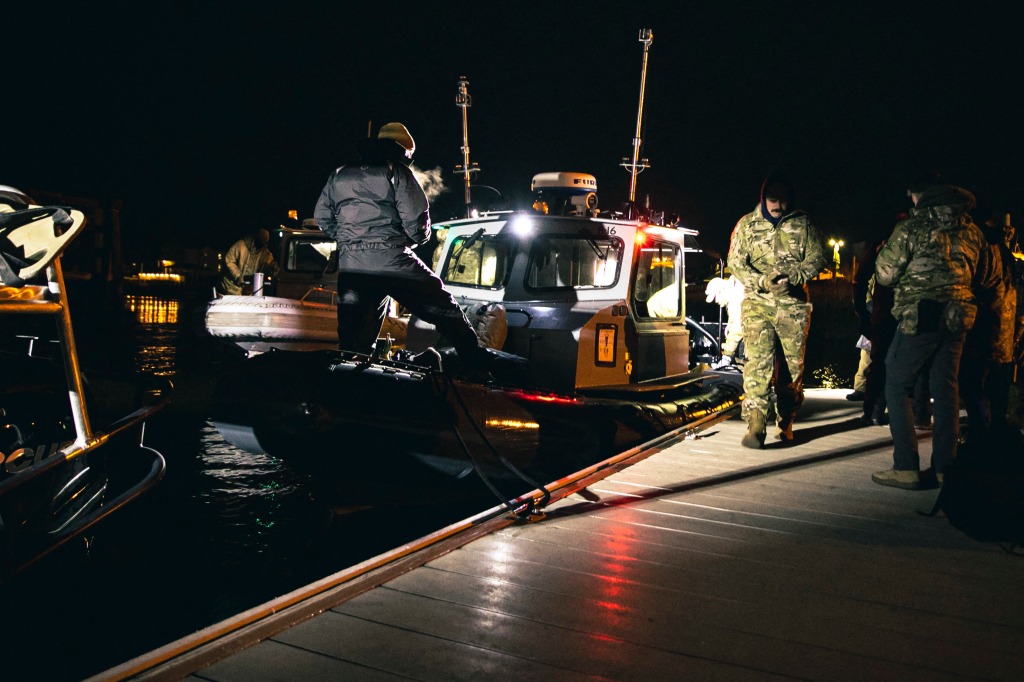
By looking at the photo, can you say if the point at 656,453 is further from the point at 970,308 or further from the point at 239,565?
the point at 239,565

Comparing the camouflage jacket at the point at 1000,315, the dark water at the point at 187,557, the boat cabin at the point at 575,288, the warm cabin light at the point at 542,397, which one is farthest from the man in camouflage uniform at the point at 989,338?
the dark water at the point at 187,557

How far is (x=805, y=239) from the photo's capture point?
562cm

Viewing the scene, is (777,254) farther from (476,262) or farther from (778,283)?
(476,262)

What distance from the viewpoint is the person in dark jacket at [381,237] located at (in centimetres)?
491

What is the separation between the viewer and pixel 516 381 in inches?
217

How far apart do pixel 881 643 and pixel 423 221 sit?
338 cm

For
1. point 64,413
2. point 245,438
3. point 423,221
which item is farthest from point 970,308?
point 64,413

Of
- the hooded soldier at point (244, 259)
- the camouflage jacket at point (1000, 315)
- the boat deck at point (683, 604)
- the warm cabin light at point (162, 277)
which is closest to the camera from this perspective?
the boat deck at point (683, 604)

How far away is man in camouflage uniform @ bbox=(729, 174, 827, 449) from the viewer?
18.5ft

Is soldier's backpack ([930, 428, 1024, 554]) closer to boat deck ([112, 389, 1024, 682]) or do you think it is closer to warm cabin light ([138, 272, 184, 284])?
boat deck ([112, 389, 1024, 682])

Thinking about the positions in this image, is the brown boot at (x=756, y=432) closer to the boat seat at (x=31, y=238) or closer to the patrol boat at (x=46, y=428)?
the patrol boat at (x=46, y=428)

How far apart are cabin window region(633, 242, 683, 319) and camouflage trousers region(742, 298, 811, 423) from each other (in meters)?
1.01

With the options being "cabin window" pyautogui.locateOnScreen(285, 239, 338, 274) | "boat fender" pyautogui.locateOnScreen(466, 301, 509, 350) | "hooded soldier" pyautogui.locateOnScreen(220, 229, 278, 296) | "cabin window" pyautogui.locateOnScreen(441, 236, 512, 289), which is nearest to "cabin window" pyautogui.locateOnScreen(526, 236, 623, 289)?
"cabin window" pyautogui.locateOnScreen(441, 236, 512, 289)

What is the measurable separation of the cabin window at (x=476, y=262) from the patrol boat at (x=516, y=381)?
0.5 inches
